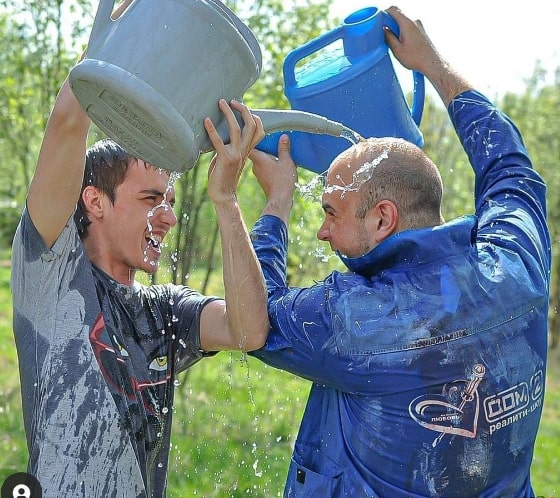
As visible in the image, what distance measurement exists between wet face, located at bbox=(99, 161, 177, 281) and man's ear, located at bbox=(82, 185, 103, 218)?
21 mm

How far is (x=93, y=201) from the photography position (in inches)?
97.0

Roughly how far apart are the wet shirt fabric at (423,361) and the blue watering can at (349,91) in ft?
1.89

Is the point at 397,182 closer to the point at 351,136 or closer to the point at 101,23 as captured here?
the point at 351,136

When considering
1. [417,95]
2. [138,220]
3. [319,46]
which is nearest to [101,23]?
[138,220]

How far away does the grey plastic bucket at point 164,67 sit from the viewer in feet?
6.34

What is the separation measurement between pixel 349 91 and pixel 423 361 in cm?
93

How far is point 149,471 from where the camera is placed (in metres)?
2.42

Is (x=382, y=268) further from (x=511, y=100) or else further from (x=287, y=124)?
(x=511, y=100)

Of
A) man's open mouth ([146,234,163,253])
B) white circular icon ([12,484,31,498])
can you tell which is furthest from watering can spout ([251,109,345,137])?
white circular icon ([12,484,31,498])

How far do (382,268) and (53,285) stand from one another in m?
0.83

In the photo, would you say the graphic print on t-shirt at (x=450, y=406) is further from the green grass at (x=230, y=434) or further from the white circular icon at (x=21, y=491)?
the green grass at (x=230, y=434)

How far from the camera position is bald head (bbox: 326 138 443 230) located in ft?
7.14

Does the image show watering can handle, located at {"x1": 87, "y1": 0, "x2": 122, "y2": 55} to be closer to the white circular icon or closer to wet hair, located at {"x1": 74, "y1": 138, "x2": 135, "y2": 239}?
wet hair, located at {"x1": 74, "y1": 138, "x2": 135, "y2": 239}

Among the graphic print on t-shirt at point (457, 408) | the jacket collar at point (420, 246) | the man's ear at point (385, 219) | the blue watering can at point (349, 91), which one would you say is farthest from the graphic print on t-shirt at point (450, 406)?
the blue watering can at point (349, 91)
